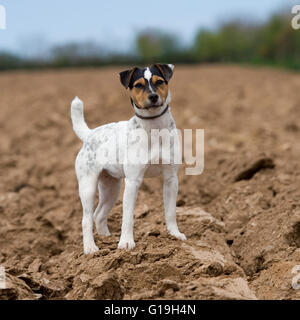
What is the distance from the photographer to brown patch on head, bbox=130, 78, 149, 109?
4562mm

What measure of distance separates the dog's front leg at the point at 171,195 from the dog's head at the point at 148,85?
68cm

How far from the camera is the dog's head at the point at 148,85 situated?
4.56 m

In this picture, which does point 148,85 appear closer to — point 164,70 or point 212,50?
point 164,70

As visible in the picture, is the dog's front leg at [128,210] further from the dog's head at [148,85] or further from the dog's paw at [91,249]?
the dog's head at [148,85]

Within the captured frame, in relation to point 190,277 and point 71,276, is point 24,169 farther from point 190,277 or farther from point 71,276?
point 190,277

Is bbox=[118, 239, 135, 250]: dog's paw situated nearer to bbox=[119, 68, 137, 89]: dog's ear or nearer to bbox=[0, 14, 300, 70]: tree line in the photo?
bbox=[119, 68, 137, 89]: dog's ear

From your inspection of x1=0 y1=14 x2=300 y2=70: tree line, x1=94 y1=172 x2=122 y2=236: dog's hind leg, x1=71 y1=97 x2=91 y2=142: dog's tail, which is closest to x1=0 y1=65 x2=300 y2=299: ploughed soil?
x1=94 y1=172 x2=122 y2=236: dog's hind leg

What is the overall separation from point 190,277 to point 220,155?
209 inches

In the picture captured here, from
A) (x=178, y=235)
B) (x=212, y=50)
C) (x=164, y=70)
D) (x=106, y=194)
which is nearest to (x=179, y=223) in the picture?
(x=178, y=235)

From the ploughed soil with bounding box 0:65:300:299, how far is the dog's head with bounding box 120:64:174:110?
1.32 m

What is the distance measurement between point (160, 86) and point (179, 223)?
188cm

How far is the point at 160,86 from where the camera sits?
183 inches

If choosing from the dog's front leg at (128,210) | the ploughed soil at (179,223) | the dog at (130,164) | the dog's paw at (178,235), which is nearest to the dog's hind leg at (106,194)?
the dog at (130,164)
